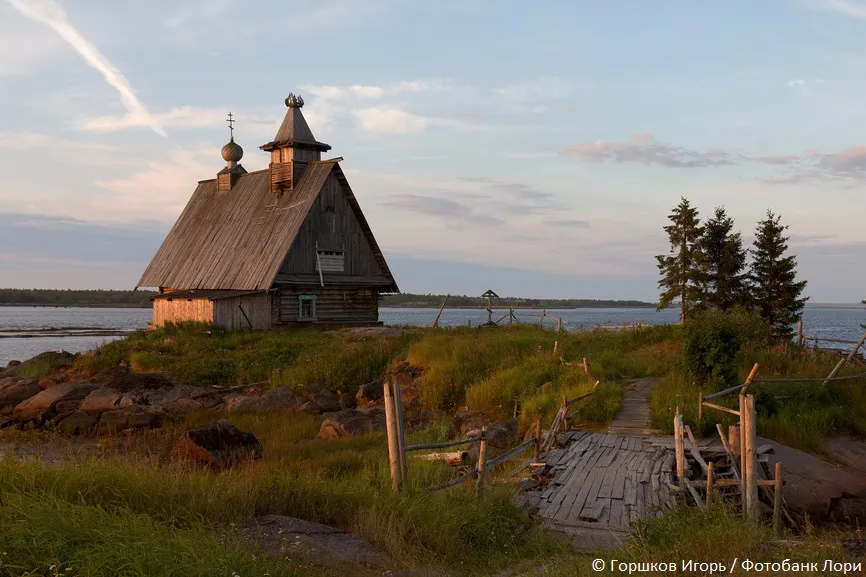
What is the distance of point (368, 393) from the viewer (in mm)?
25828

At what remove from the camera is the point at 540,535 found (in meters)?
9.84

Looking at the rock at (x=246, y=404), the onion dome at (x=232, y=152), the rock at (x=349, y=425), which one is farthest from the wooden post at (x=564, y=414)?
the onion dome at (x=232, y=152)

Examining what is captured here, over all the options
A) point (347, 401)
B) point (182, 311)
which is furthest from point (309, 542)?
point (182, 311)

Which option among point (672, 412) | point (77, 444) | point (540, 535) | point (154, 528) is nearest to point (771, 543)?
point (540, 535)

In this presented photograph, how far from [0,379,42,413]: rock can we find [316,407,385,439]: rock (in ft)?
42.6

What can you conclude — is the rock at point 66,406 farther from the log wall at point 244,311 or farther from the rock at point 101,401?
the log wall at point 244,311

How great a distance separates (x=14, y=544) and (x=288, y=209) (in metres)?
32.0

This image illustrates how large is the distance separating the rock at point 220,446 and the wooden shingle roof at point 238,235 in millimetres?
18020

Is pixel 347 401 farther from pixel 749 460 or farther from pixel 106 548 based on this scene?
pixel 106 548

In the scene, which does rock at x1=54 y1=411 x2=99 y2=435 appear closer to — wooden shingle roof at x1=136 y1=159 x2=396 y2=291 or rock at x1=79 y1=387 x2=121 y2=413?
rock at x1=79 y1=387 x2=121 y2=413

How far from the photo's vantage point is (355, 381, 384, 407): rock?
83.3ft

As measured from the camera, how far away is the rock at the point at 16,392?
26.7m

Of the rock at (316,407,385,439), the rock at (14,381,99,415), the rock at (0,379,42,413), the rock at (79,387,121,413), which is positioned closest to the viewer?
the rock at (316,407,385,439)

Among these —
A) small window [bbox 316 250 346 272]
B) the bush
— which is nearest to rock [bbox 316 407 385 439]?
the bush
